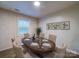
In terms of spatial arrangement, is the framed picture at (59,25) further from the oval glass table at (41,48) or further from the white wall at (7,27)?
the white wall at (7,27)

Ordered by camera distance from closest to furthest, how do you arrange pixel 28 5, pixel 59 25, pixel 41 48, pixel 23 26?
pixel 41 48 → pixel 28 5 → pixel 23 26 → pixel 59 25

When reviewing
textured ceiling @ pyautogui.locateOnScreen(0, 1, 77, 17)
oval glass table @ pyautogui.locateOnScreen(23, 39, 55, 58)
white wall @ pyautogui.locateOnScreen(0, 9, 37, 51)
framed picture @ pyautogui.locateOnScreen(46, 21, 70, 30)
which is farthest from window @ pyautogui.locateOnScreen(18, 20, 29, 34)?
framed picture @ pyautogui.locateOnScreen(46, 21, 70, 30)

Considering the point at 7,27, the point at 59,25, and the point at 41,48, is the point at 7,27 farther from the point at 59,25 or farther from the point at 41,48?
the point at 59,25

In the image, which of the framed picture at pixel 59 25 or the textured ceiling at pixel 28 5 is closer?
the textured ceiling at pixel 28 5

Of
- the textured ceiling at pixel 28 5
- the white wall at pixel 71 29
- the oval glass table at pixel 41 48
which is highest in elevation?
the textured ceiling at pixel 28 5

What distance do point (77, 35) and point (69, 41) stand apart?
1.60 feet

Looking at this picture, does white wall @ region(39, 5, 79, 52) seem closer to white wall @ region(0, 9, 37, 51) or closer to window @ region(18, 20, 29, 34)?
window @ region(18, 20, 29, 34)

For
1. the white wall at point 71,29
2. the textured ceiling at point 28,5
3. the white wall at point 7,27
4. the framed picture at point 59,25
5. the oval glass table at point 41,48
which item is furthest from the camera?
the framed picture at point 59,25

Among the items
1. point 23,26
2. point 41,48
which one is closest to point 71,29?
point 41,48

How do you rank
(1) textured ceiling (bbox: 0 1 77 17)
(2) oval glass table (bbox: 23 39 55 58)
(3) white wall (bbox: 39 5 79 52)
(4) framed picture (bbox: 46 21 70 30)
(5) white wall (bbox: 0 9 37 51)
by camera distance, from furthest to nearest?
(4) framed picture (bbox: 46 21 70 30)
(3) white wall (bbox: 39 5 79 52)
(5) white wall (bbox: 0 9 37 51)
(1) textured ceiling (bbox: 0 1 77 17)
(2) oval glass table (bbox: 23 39 55 58)

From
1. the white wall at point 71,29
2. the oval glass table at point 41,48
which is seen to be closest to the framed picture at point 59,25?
the white wall at point 71,29

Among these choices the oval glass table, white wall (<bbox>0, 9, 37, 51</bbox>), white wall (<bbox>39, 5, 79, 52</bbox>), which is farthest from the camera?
white wall (<bbox>39, 5, 79, 52</bbox>)

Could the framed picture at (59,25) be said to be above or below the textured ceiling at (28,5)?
below

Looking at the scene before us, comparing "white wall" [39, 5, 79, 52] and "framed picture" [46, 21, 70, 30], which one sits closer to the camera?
"white wall" [39, 5, 79, 52]
